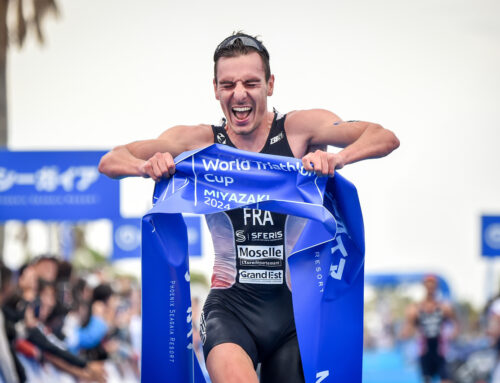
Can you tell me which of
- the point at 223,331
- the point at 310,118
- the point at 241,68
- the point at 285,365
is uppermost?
the point at 241,68

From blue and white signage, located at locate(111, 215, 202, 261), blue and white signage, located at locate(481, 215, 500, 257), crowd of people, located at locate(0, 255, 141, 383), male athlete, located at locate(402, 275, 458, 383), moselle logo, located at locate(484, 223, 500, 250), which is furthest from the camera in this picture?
moselle logo, located at locate(484, 223, 500, 250)

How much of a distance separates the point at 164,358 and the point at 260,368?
1.71ft

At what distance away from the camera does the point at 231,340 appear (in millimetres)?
4219

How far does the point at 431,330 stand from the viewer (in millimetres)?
15047

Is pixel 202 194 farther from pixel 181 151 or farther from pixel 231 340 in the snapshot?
pixel 231 340

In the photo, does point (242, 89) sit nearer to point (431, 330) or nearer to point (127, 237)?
point (431, 330)

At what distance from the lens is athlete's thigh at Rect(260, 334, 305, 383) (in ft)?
14.1

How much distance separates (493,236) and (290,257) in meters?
17.1

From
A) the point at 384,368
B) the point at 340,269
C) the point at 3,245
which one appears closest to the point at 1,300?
the point at 340,269

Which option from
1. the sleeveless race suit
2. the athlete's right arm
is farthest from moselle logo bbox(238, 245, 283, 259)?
A: the sleeveless race suit

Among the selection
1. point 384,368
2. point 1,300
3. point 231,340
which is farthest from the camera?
point 384,368

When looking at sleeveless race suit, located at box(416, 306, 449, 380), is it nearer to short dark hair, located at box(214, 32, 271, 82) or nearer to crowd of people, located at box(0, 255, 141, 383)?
crowd of people, located at box(0, 255, 141, 383)

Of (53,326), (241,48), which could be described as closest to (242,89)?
(241,48)

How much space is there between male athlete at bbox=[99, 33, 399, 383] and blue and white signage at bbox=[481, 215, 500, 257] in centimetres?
1649
